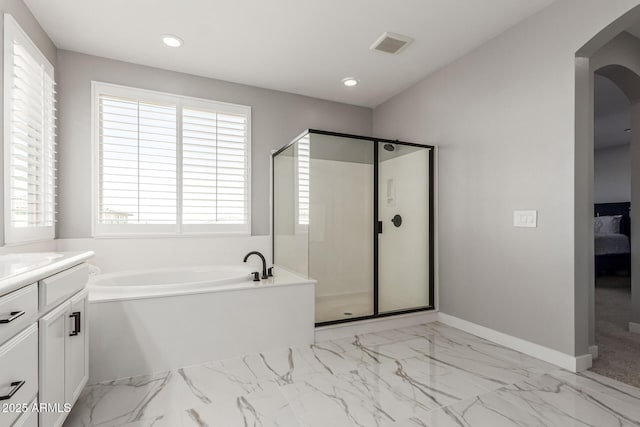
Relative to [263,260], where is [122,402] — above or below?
below

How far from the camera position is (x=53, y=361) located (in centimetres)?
125

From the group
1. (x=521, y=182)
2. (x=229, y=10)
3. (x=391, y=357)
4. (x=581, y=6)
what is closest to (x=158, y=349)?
(x=391, y=357)

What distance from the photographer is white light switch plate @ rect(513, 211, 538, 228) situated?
231 centimetres

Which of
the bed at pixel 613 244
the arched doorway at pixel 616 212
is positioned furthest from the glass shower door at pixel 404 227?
the bed at pixel 613 244

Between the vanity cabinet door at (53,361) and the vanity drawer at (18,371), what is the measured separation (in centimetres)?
5

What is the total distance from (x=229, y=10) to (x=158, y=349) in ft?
7.77

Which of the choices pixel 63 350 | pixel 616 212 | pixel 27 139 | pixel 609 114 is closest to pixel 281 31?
pixel 27 139

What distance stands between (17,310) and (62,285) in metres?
0.39

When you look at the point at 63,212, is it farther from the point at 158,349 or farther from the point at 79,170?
the point at 158,349

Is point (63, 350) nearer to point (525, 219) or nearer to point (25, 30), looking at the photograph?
point (25, 30)

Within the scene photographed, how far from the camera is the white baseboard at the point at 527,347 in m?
2.09

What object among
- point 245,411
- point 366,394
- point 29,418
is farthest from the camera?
point 366,394

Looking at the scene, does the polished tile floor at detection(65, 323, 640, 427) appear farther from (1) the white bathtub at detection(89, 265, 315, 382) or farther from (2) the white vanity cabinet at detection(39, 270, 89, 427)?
(2) the white vanity cabinet at detection(39, 270, 89, 427)

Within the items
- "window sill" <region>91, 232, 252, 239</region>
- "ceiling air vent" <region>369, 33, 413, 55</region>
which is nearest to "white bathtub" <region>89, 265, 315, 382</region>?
"window sill" <region>91, 232, 252, 239</region>
